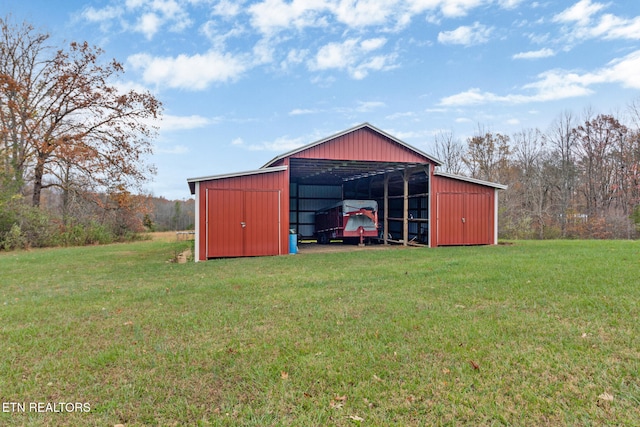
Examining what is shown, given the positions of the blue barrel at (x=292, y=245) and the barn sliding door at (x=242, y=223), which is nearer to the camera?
the barn sliding door at (x=242, y=223)

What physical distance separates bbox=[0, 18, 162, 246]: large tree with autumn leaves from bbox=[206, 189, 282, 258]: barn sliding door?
45.8ft

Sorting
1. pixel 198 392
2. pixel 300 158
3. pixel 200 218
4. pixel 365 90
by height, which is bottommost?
pixel 198 392

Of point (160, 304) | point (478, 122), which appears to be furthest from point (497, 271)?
point (478, 122)

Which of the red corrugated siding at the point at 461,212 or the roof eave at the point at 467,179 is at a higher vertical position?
the roof eave at the point at 467,179

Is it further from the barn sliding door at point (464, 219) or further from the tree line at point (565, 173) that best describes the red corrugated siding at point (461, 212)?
the tree line at point (565, 173)

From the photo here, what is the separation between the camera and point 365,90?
680 inches

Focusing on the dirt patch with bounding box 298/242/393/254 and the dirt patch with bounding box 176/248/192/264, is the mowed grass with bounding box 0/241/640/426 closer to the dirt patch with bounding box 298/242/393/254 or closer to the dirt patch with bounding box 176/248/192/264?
the dirt patch with bounding box 176/248/192/264

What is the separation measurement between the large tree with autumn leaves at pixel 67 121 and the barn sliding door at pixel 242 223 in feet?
45.8

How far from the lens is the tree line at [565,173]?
2591 cm

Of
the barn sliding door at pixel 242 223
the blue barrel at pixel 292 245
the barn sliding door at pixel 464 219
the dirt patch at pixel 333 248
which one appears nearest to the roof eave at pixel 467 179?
the barn sliding door at pixel 464 219

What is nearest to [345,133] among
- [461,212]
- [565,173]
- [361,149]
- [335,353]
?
[361,149]

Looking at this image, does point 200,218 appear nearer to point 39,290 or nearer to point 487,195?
point 39,290

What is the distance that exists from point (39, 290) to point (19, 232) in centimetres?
1399

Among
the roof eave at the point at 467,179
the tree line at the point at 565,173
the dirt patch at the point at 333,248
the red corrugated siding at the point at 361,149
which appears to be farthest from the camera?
the tree line at the point at 565,173
